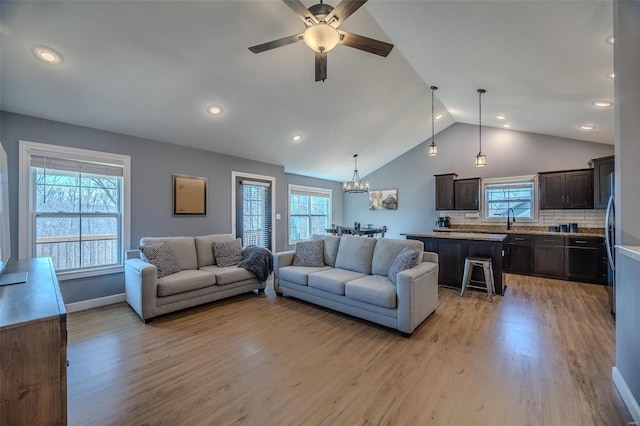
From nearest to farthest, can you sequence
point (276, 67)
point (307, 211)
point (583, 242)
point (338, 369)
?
1. point (338, 369)
2. point (276, 67)
3. point (583, 242)
4. point (307, 211)

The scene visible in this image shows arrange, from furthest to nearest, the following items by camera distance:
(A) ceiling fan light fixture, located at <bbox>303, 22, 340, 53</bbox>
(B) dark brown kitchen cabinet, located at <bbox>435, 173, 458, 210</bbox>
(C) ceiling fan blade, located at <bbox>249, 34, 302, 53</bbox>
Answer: (B) dark brown kitchen cabinet, located at <bbox>435, 173, 458, 210</bbox>, (C) ceiling fan blade, located at <bbox>249, 34, 302, 53</bbox>, (A) ceiling fan light fixture, located at <bbox>303, 22, 340, 53</bbox>

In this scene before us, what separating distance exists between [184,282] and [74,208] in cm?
183

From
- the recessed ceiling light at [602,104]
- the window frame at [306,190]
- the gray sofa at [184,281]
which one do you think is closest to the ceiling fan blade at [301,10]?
the gray sofa at [184,281]

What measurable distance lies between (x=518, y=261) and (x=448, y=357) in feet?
13.8

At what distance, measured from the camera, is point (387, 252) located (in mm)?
3576

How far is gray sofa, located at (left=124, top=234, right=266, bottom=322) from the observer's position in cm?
319

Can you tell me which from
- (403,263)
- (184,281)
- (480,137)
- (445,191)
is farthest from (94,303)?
(480,137)

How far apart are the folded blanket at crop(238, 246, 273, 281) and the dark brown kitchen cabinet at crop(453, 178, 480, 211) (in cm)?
480

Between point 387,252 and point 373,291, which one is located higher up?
point 387,252

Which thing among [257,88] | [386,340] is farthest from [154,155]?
[386,340]

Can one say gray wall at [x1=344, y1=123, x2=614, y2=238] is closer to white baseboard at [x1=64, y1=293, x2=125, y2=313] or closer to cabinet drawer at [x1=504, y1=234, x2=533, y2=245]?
cabinet drawer at [x1=504, y1=234, x2=533, y2=245]

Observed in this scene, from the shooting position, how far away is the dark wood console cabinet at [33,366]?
1.01m

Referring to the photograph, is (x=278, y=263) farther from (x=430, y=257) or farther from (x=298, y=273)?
(x=430, y=257)

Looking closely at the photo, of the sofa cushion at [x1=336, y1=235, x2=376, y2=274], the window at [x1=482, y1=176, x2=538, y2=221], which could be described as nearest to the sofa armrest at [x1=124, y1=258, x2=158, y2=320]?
the sofa cushion at [x1=336, y1=235, x2=376, y2=274]
